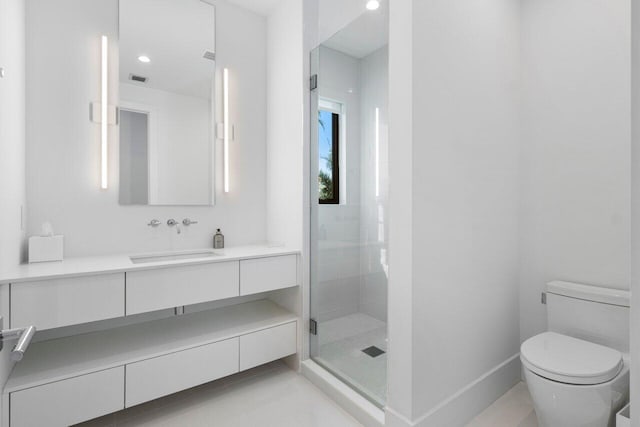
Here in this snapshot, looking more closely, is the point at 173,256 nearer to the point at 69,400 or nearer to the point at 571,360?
the point at 69,400

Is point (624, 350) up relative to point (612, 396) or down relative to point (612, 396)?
up

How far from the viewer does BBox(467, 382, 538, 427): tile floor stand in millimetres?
1842

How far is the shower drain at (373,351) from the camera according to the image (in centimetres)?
197

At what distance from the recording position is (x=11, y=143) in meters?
1.66

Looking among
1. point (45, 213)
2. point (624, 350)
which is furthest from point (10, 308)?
point (624, 350)

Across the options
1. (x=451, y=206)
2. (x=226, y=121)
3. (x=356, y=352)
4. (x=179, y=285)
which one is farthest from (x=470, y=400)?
(x=226, y=121)

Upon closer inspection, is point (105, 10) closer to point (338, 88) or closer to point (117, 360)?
point (338, 88)

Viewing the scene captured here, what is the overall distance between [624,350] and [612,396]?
0.37 metres

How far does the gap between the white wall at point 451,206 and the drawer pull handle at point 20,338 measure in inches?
54.6

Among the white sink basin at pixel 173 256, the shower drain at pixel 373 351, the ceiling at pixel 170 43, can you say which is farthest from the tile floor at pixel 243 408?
the ceiling at pixel 170 43

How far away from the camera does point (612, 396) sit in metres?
1.51

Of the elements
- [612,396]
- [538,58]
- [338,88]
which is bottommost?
[612,396]

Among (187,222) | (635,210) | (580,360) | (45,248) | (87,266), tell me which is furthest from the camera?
(187,222)

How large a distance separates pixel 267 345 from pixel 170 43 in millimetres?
2210
